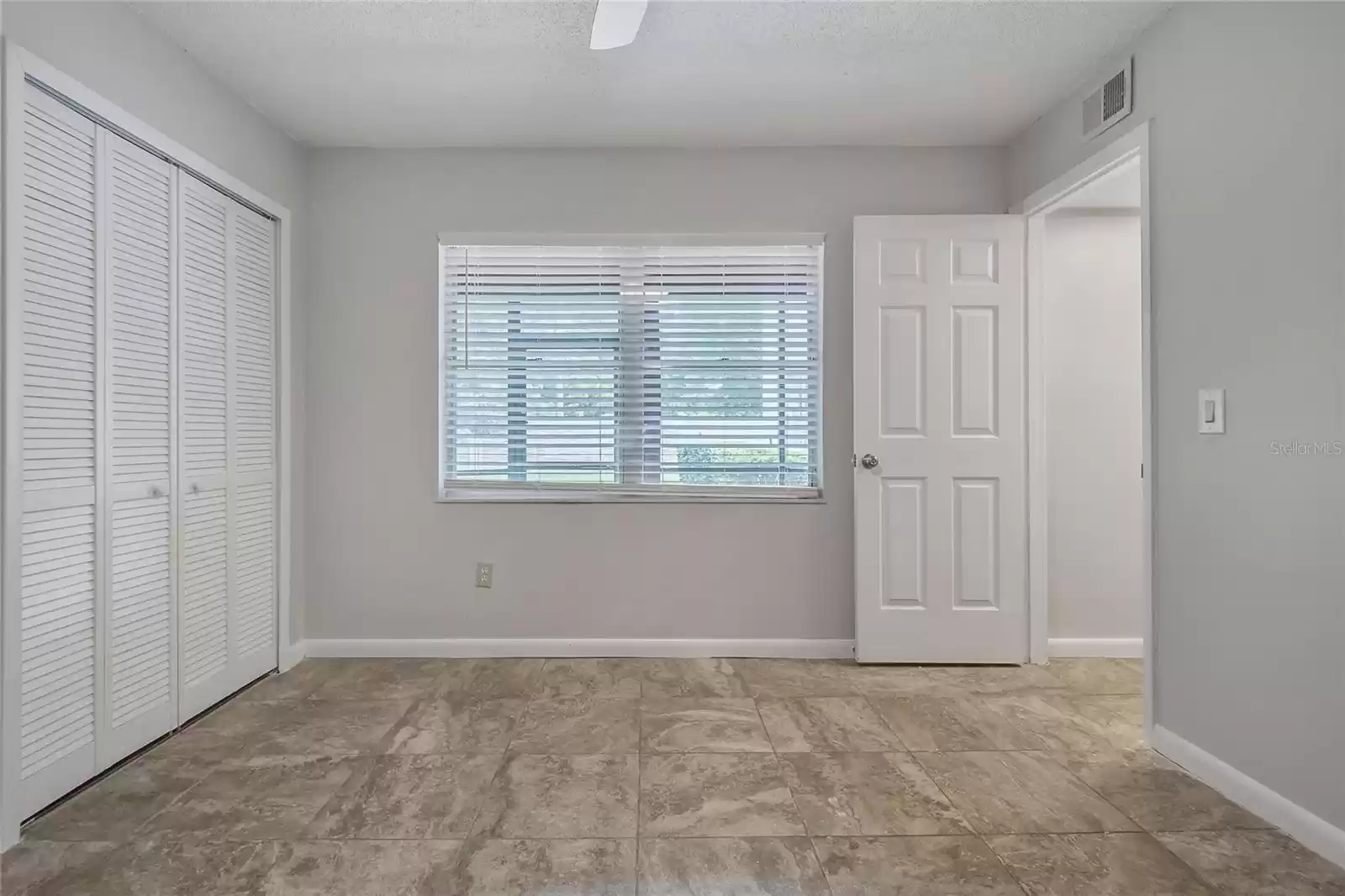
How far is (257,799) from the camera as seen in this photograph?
2.01 m

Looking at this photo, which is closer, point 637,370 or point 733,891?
point 733,891

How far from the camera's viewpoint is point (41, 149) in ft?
6.30

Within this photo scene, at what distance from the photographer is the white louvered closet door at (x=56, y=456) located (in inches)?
73.6

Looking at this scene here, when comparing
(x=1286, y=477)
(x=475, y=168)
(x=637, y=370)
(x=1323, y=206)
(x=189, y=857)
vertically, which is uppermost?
(x=475, y=168)

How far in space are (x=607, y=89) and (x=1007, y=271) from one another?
6.27 feet

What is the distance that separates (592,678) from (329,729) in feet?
3.35

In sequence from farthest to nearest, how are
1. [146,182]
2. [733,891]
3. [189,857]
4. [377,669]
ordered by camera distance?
[377,669], [146,182], [189,857], [733,891]

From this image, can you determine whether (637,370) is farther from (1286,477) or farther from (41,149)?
(1286,477)

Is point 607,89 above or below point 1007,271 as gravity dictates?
above

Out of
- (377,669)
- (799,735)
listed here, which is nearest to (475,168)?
(377,669)

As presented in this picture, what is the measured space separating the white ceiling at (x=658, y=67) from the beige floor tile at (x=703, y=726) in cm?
238

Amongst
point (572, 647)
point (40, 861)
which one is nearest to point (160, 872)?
point (40, 861)

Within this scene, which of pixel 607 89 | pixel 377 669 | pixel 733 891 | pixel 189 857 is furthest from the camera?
pixel 377 669

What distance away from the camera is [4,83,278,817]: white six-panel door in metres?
1.89
